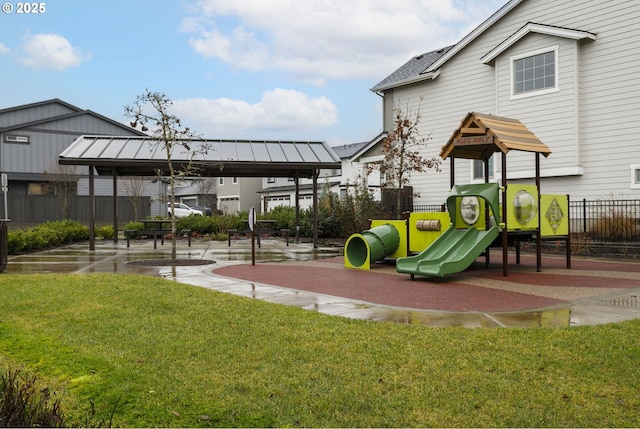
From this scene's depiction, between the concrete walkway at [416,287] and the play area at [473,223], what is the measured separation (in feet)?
1.42

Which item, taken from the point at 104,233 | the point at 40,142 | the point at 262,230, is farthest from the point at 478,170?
the point at 40,142

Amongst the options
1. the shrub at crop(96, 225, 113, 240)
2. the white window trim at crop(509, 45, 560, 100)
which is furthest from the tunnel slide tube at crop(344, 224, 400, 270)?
the shrub at crop(96, 225, 113, 240)

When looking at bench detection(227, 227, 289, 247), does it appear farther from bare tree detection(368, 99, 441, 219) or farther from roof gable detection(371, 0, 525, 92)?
roof gable detection(371, 0, 525, 92)

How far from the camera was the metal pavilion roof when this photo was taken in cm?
2047

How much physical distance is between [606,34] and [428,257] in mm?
12102

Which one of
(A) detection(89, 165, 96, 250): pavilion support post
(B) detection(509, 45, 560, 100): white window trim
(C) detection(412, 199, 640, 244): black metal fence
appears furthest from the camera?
(A) detection(89, 165, 96, 250): pavilion support post

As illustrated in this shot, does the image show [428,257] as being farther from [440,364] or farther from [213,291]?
[440,364]

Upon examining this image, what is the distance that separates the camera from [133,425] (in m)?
3.95

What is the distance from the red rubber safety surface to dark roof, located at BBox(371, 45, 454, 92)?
13.0m

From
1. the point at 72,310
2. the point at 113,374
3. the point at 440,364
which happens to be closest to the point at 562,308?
the point at 440,364

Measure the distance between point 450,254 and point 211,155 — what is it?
12783 millimetres

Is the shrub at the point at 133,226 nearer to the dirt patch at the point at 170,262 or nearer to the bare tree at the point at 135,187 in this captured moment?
the bare tree at the point at 135,187

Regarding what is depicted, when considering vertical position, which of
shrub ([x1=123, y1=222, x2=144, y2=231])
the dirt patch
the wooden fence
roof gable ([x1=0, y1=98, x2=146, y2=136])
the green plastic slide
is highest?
roof gable ([x1=0, y1=98, x2=146, y2=136])

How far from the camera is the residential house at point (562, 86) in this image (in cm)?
1842
